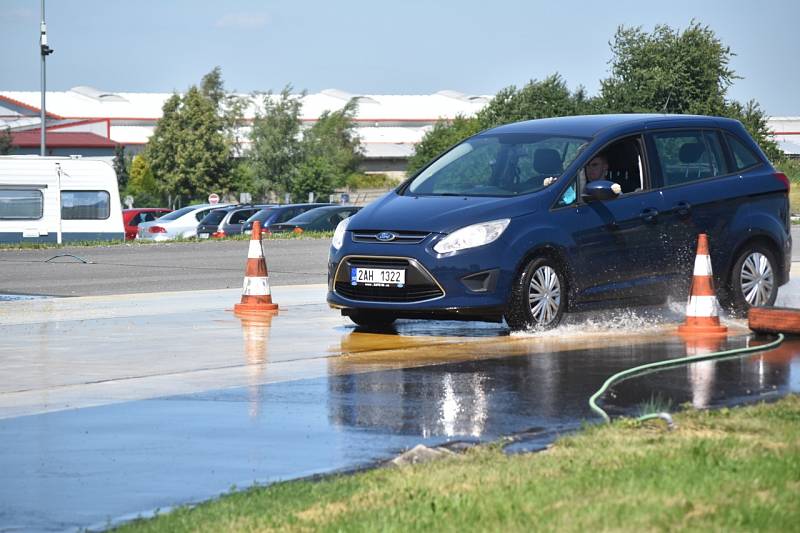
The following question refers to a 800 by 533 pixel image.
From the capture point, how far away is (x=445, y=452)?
6.68 meters

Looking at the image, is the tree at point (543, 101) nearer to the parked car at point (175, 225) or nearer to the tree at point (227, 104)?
the tree at point (227, 104)

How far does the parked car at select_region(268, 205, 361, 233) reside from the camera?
3644 cm

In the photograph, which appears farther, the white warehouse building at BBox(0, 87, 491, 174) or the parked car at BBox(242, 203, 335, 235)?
the white warehouse building at BBox(0, 87, 491, 174)

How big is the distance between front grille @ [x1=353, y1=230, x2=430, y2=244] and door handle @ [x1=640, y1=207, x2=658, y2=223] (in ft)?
6.96

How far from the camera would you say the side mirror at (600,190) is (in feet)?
40.0

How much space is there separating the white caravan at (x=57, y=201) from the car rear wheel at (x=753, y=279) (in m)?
23.4

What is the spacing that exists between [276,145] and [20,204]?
5731cm

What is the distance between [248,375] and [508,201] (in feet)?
10.4

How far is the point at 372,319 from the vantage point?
1273 cm

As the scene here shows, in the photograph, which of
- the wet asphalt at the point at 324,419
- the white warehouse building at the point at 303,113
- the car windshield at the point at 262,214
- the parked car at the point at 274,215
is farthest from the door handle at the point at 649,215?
the white warehouse building at the point at 303,113

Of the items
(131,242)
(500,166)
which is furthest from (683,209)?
(131,242)

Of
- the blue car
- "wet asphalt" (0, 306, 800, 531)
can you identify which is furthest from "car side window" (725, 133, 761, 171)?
"wet asphalt" (0, 306, 800, 531)

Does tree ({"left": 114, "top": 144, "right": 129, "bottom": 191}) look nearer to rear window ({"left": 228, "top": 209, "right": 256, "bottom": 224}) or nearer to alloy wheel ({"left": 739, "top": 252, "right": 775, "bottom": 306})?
rear window ({"left": 228, "top": 209, "right": 256, "bottom": 224})

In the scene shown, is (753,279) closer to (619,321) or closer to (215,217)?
(619,321)
